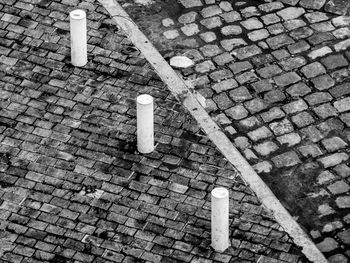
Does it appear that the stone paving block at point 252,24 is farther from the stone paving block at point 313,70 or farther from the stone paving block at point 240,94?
the stone paving block at point 240,94

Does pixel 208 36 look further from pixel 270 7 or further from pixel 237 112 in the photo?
pixel 237 112

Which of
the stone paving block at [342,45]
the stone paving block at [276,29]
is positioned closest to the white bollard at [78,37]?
the stone paving block at [276,29]

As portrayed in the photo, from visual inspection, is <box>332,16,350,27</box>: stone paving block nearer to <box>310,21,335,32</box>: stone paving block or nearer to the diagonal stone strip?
<box>310,21,335,32</box>: stone paving block

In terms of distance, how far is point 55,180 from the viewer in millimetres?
11008

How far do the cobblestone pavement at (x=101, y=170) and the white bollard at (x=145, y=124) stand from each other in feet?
0.38

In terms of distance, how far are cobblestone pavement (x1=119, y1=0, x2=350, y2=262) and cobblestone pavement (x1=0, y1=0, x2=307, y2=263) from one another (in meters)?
0.45

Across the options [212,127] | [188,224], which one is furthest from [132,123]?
[188,224]

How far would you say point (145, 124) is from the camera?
11.1 m

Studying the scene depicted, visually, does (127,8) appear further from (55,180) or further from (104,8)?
(55,180)

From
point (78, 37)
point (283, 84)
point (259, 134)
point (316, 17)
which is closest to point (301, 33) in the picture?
point (316, 17)

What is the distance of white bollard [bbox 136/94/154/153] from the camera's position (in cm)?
1092

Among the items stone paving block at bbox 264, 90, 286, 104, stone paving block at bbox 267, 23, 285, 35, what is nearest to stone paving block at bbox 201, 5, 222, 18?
stone paving block at bbox 267, 23, 285, 35

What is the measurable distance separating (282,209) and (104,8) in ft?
14.0

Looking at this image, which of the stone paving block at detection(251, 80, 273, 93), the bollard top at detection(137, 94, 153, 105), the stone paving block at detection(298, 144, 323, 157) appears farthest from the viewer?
the stone paving block at detection(251, 80, 273, 93)
